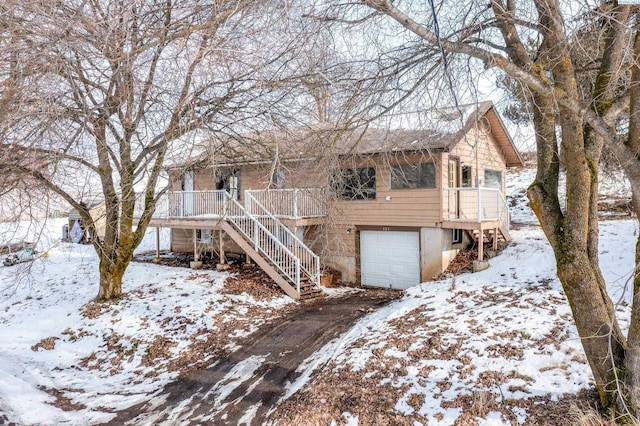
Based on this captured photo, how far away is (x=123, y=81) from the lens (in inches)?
258

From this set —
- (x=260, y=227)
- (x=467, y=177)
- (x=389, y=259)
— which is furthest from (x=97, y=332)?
(x=467, y=177)

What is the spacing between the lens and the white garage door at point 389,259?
13297mm

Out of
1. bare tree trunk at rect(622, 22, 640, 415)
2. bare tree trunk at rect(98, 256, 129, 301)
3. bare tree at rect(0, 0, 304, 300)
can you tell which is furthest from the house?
bare tree trunk at rect(622, 22, 640, 415)

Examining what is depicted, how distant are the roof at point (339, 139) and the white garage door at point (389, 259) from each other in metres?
3.28

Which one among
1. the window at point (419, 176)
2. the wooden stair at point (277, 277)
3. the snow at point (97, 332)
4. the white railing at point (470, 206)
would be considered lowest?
the snow at point (97, 332)

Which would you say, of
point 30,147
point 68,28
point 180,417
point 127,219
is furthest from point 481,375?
point 127,219

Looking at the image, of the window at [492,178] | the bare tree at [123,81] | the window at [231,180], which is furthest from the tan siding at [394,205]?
→ the bare tree at [123,81]

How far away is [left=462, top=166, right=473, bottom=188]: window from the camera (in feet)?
47.6

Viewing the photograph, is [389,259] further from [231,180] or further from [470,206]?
[231,180]

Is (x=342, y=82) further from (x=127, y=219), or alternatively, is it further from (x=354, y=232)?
(x=354, y=232)

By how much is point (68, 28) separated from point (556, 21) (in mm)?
5755

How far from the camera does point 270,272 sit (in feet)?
39.3

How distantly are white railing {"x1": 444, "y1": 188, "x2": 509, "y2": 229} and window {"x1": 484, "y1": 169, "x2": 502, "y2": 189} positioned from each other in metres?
2.37

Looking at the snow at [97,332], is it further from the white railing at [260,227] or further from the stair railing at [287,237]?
the stair railing at [287,237]
